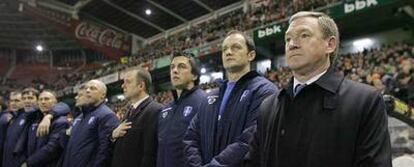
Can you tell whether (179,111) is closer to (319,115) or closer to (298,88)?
(298,88)

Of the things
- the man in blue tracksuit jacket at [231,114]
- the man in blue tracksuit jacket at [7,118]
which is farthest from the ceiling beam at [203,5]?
the man in blue tracksuit jacket at [231,114]

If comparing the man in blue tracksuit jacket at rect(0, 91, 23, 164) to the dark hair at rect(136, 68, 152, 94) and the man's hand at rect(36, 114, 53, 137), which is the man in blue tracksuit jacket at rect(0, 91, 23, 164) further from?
the dark hair at rect(136, 68, 152, 94)

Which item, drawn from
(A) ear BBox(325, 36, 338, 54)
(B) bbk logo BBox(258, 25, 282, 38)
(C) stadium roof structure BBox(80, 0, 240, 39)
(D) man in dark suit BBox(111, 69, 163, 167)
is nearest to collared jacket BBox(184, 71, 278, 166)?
(A) ear BBox(325, 36, 338, 54)

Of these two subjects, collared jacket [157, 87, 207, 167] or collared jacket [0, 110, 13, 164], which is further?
collared jacket [0, 110, 13, 164]

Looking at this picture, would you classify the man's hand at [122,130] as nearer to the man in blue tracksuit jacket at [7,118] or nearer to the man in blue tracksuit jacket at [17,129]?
the man in blue tracksuit jacket at [17,129]

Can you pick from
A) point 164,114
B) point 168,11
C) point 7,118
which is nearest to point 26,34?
point 168,11

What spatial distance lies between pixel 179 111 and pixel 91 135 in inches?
44.9

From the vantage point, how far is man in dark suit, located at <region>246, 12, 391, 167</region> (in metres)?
1.67

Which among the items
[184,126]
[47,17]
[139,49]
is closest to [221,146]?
[184,126]

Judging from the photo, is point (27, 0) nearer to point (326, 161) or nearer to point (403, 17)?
point (403, 17)

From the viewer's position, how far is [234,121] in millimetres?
2561

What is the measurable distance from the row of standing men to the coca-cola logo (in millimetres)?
19722

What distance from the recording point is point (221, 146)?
8.41ft

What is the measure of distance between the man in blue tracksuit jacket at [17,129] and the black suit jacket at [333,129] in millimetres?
Result: 4070
